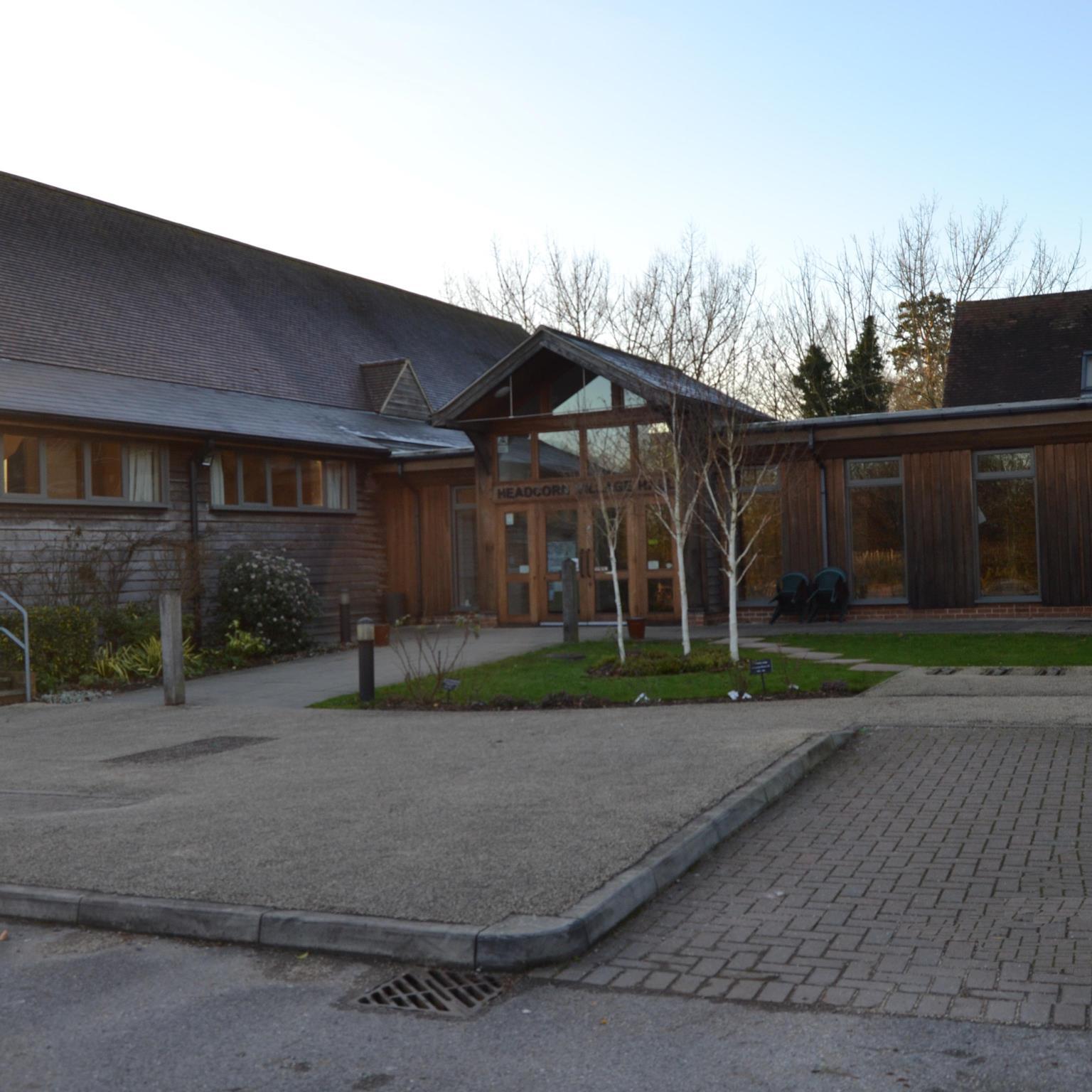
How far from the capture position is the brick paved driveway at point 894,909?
4.53 meters

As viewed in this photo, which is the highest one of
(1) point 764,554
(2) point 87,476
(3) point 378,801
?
(2) point 87,476

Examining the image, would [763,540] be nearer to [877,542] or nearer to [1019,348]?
[877,542]

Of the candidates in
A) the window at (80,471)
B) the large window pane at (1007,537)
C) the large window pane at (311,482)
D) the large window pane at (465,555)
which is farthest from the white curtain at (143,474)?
the large window pane at (1007,537)

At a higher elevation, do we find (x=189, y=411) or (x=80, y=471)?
(x=189, y=411)

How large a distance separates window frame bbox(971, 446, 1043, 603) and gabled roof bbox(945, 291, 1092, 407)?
20.4ft

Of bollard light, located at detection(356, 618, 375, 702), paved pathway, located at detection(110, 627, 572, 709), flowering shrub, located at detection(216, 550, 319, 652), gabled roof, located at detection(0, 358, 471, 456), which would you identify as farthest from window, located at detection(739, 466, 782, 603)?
bollard light, located at detection(356, 618, 375, 702)

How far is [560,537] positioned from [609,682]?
8854 millimetres

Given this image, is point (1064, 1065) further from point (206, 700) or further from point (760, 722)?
point (206, 700)

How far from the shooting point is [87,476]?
18594 mm

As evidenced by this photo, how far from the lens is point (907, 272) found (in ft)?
135

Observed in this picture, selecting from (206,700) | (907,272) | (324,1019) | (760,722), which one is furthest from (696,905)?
(907,272)

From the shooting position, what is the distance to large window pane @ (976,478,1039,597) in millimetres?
20281

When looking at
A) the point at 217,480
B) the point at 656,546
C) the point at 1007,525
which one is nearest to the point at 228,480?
the point at 217,480

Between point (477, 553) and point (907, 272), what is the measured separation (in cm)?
2394
